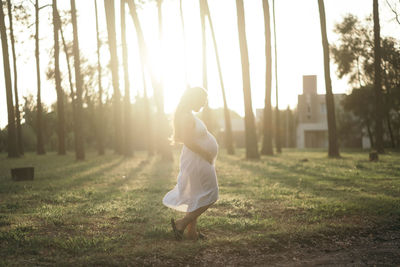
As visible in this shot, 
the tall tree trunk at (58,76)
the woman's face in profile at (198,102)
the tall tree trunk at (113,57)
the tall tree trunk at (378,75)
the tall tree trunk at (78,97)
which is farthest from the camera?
the tall tree trunk at (58,76)

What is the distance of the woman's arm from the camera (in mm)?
6246

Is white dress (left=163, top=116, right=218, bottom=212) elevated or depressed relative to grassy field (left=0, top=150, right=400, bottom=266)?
elevated

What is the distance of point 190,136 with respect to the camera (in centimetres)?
625

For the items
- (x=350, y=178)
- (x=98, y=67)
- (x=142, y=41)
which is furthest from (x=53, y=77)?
(x=350, y=178)

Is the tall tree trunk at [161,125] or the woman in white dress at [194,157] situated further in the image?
the tall tree trunk at [161,125]

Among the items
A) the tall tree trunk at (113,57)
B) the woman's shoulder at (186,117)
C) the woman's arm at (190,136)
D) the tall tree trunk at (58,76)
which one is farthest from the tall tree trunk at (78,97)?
the woman's arm at (190,136)

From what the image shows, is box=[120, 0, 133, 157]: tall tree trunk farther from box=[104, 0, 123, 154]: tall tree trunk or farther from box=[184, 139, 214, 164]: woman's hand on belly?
box=[184, 139, 214, 164]: woman's hand on belly

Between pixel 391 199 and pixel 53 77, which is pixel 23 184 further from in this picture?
pixel 53 77

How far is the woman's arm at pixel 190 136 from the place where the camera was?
20.5ft

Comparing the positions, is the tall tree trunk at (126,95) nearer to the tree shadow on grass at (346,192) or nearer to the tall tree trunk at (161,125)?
the tall tree trunk at (161,125)

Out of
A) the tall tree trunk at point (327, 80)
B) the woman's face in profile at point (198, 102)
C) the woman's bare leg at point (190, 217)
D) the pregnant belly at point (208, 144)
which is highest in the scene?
the tall tree trunk at point (327, 80)

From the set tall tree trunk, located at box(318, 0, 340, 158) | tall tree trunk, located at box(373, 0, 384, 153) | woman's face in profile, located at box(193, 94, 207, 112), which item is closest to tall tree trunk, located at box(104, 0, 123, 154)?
tall tree trunk, located at box(318, 0, 340, 158)

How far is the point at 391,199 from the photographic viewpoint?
9.78 metres

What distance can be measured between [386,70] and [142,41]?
25643mm
